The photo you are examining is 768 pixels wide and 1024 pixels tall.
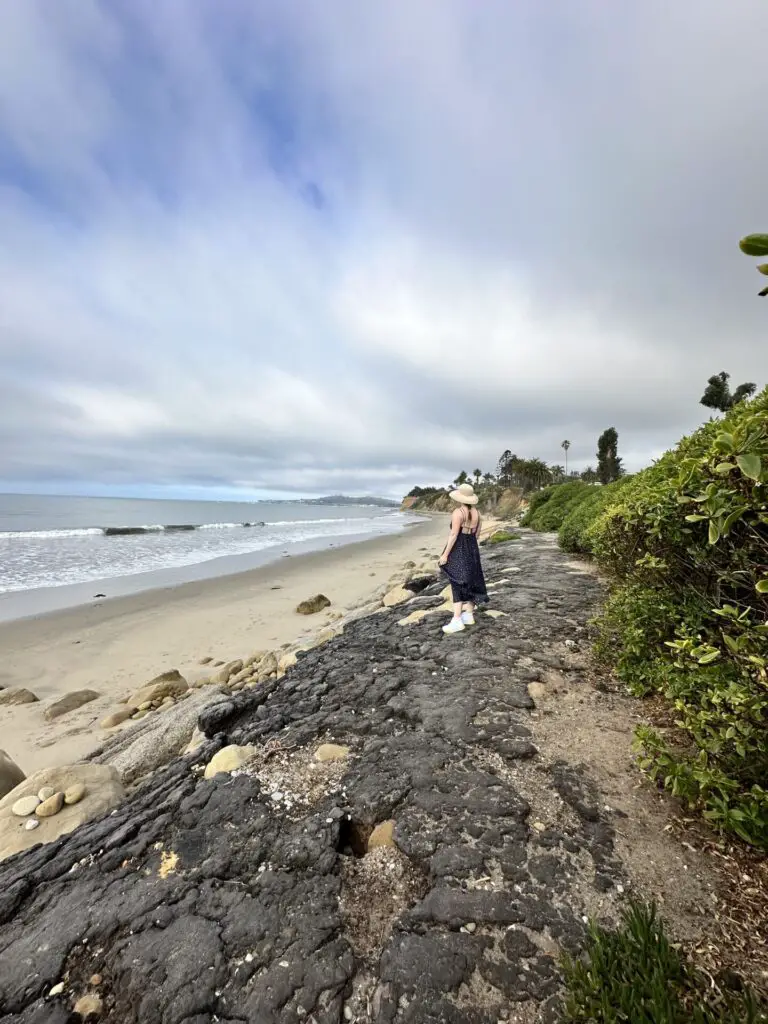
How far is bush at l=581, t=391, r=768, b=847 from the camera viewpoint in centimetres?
207

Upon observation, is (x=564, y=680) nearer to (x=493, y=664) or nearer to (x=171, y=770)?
(x=493, y=664)

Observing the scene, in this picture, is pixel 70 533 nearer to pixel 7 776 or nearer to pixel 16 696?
pixel 16 696

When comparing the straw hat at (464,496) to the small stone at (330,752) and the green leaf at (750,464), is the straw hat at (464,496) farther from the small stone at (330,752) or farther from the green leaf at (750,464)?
the green leaf at (750,464)

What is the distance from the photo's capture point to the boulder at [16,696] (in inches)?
295

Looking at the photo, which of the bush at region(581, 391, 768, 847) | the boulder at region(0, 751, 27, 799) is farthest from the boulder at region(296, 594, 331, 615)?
the bush at region(581, 391, 768, 847)

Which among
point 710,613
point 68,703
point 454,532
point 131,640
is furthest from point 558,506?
point 68,703

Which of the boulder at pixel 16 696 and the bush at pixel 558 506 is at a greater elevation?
the bush at pixel 558 506

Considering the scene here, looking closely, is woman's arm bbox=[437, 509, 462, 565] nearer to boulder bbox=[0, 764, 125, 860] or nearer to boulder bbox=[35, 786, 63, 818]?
boulder bbox=[0, 764, 125, 860]

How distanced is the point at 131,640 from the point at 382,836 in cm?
1005

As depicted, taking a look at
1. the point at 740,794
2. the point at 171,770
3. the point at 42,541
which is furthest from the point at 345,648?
the point at 42,541

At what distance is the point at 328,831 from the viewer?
8.80ft

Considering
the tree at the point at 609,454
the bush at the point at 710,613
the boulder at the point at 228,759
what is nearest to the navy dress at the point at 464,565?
the bush at the point at 710,613

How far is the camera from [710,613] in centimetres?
322

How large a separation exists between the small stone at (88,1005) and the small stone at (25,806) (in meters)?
2.20
